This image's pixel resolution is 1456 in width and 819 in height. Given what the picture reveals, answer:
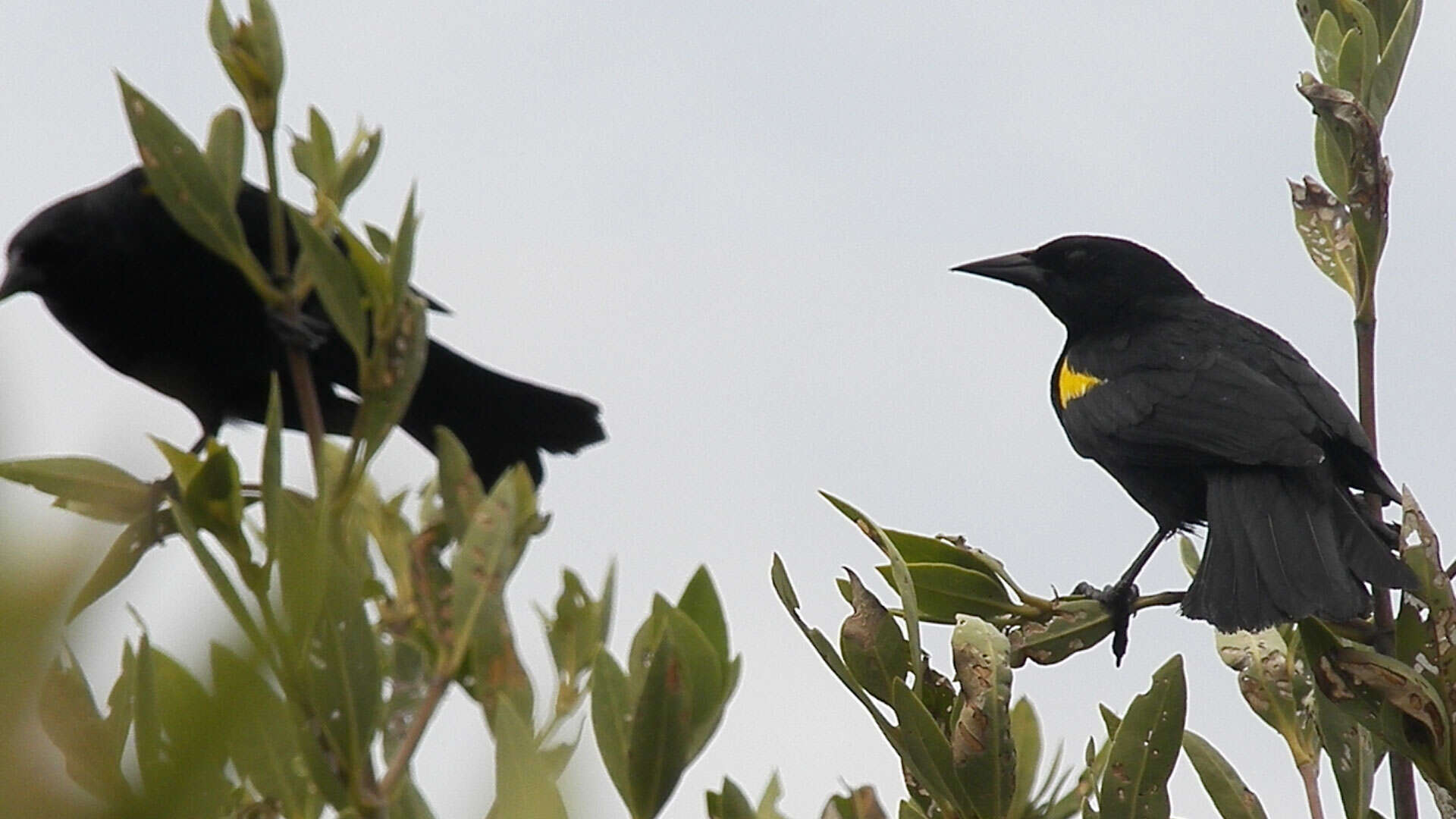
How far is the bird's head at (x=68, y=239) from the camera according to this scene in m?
2.74

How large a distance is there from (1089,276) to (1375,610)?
8.26 ft

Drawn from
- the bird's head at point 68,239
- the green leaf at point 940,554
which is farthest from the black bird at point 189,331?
the green leaf at point 940,554

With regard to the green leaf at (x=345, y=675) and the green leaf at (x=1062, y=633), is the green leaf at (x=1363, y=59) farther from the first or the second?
the green leaf at (x=345, y=675)

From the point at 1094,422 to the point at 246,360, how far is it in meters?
2.06

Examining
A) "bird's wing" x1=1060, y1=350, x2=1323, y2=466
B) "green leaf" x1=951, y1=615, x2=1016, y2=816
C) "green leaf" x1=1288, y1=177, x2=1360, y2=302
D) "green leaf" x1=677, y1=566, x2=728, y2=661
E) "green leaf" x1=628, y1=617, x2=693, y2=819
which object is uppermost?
"bird's wing" x1=1060, y1=350, x2=1323, y2=466

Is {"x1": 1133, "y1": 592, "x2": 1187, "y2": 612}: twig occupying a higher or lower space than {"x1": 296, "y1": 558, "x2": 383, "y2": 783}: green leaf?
higher

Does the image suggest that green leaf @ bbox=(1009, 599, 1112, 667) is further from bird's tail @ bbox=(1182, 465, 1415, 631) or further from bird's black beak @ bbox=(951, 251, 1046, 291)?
bird's black beak @ bbox=(951, 251, 1046, 291)

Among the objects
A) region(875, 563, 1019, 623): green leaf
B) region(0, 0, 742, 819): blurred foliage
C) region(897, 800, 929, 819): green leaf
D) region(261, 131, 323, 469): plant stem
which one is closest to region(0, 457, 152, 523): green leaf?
region(0, 0, 742, 819): blurred foliage

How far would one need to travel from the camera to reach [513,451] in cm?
249

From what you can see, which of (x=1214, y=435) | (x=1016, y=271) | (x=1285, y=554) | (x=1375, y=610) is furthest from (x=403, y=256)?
(x=1016, y=271)

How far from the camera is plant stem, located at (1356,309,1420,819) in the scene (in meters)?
1.78

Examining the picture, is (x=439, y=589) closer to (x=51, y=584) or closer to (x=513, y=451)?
(x=51, y=584)

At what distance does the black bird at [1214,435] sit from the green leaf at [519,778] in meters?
1.63

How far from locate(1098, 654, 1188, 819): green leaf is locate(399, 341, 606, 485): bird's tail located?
1.05 metres
